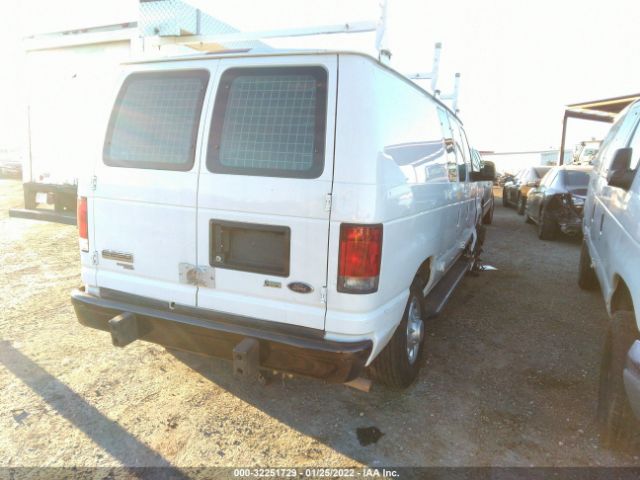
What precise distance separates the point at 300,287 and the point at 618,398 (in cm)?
196

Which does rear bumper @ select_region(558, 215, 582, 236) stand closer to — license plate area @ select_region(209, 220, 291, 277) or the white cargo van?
the white cargo van

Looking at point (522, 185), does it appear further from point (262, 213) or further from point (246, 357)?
point (246, 357)

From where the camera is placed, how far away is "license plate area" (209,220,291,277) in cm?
259

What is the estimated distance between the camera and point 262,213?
257cm

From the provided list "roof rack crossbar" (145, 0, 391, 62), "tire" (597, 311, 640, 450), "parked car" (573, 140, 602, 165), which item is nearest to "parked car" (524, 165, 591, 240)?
"tire" (597, 311, 640, 450)

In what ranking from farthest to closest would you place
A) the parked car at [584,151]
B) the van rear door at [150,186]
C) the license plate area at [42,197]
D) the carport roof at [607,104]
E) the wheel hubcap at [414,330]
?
1. the parked car at [584,151]
2. the carport roof at [607,104]
3. the license plate area at [42,197]
4. the wheel hubcap at [414,330]
5. the van rear door at [150,186]

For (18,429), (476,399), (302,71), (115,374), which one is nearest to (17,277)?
(115,374)

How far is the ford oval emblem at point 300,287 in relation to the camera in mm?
2549

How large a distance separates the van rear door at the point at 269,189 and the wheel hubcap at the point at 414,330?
103cm

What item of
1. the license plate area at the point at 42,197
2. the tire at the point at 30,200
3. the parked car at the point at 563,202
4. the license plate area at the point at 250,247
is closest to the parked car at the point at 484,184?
the parked car at the point at 563,202

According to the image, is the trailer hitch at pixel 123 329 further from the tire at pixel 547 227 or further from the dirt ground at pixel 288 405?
the tire at pixel 547 227

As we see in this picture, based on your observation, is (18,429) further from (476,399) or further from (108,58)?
(108,58)

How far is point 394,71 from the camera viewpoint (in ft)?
A: 9.46

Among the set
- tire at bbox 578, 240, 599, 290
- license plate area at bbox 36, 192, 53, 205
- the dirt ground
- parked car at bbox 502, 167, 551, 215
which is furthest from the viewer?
parked car at bbox 502, 167, 551, 215
